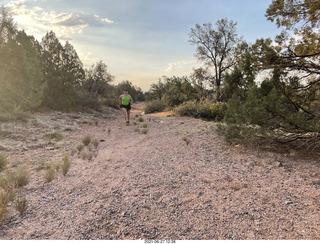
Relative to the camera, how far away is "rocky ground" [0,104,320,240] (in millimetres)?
2221

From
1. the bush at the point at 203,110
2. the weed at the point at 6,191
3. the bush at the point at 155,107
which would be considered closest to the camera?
the weed at the point at 6,191

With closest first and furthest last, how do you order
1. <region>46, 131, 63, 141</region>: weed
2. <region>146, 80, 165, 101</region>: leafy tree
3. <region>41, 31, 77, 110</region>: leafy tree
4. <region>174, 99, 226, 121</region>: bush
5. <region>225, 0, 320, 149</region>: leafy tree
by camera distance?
1. <region>225, 0, 320, 149</region>: leafy tree
2. <region>46, 131, 63, 141</region>: weed
3. <region>174, 99, 226, 121</region>: bush
4. <region>41, 31, 77, 110</region>: leafy tree
5. <region>146, 80, 165, 101</region>: leafy tree

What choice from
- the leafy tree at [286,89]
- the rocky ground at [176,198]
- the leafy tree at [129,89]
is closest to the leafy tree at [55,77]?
the rocky ground at [176,198]

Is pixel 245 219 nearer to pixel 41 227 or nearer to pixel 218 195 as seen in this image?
pixel 218 195

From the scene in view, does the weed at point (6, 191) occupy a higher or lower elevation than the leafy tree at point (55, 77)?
lower

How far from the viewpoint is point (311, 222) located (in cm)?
215

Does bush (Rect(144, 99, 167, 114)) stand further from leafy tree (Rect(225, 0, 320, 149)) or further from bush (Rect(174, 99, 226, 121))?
leafy tree (Rect(225, 0, 320, 149))

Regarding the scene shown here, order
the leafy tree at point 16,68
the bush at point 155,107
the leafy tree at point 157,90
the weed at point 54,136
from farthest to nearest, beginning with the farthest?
1. the leafy tree at point 157,90
2. the bush at point 155,107
3. the leafy tree at point 16,68
4. the weed at point 54,136

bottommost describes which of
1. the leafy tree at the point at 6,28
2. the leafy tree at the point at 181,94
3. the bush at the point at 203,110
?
the bush at the point at 203,110

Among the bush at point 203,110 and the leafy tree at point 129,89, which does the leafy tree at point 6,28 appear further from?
the leafy tree at point 129,89

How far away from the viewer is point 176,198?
2.90 meters

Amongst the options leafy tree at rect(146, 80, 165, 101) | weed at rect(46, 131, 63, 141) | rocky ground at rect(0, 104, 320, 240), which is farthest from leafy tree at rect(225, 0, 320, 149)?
leafy tree at rect(146, 80, 165, 101)

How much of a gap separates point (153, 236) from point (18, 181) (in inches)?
120

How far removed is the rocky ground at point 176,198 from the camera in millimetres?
2221
